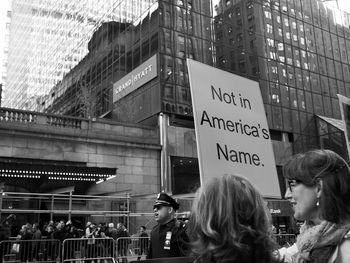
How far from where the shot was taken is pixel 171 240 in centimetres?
470

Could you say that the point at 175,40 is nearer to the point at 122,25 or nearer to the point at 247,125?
the point at 122,25

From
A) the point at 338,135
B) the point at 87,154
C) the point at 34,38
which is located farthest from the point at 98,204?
the point at 34,38

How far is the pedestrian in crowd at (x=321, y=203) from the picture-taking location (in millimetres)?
1760

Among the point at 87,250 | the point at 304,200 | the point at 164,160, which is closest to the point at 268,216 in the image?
the point at 304,200

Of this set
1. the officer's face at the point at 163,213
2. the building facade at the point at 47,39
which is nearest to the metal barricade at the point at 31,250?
the officer's face at the point at 163,213

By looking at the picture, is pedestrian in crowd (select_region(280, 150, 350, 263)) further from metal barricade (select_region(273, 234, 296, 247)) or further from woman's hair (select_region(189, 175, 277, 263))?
metal barricade (select_region(273, 234, 296, 247))

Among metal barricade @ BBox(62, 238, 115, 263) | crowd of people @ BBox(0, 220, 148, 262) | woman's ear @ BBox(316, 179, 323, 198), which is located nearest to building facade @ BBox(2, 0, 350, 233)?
crowd of people @ BBox(0, 220, 148, 262)

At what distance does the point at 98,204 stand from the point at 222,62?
17.6m

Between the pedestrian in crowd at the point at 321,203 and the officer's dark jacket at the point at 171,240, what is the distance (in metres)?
2.72

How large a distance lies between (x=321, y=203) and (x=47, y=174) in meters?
19.0

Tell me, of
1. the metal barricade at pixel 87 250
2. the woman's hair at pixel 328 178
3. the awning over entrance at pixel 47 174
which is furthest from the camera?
the awning over entrance at pixel 47 174

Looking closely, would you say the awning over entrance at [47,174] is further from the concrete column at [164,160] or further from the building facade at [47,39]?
the building facade at [47,39]

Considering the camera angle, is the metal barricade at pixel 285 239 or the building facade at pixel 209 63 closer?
the metal barricade at pixel 285 239

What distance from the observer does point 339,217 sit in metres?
1.85
